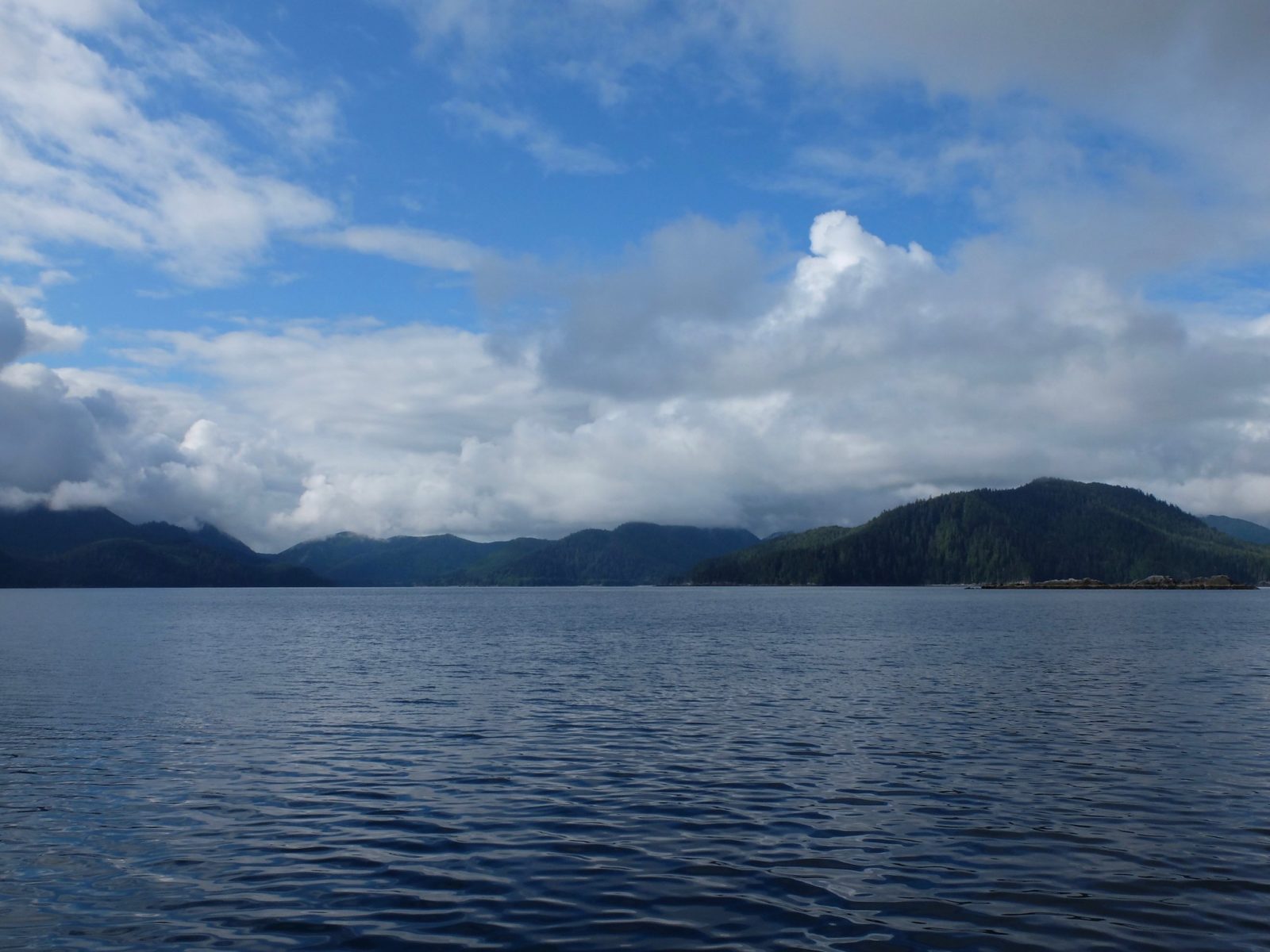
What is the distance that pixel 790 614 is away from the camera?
7515 inches

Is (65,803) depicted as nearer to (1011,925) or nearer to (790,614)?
(1011,925)

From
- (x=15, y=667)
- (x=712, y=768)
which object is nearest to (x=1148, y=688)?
(x=712, y=768)

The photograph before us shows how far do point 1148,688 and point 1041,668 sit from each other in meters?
15.1

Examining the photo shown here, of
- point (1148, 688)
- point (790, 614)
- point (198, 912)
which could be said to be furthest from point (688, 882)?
point (790, 614)

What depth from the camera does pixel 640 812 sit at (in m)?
31.1

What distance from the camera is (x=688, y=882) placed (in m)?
23.9

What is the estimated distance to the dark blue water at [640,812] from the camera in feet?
70.3

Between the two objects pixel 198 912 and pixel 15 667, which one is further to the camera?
pixel 15 667

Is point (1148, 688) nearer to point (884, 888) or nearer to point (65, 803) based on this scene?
point (884, 888)

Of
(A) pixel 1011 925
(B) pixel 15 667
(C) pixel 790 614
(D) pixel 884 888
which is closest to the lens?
(A) pixel 1011 925

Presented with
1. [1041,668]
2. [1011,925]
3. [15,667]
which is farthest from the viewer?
[15,667]

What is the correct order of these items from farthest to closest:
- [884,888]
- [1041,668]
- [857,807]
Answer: [1041,668] → [857,807] → [884,888]

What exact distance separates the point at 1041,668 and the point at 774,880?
63121mm

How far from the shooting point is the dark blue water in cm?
2142
